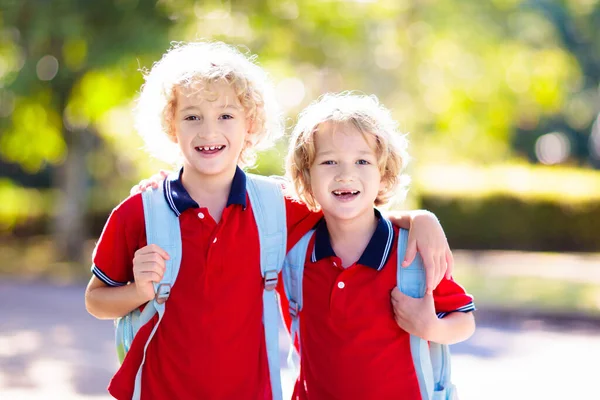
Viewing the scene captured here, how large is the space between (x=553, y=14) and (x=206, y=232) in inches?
1227

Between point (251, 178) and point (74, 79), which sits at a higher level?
point (74, 79)

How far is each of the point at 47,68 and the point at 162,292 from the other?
9310 millimetres

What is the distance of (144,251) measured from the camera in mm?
2455

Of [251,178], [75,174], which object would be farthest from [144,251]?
[75,174]

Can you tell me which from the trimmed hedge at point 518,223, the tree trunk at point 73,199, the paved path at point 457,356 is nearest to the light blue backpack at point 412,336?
the paved path at point 457,356

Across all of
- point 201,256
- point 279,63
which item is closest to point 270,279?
point 201,256

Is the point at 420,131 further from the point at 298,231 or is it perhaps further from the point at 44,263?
the point at 298,231

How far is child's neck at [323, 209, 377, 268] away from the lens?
104 inches

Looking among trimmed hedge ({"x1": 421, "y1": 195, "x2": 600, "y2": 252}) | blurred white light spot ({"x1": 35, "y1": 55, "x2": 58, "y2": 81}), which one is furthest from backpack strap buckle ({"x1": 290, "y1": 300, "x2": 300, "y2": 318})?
trimmed hedge ({"x1": 421, "y1": 195, "x2": 600, "y2": 252})

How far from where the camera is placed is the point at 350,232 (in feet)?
8.75

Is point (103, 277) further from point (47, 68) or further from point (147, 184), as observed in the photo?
point (47, 68)

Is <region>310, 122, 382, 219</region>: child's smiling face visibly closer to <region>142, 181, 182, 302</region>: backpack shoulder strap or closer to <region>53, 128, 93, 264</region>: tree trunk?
<region>142, 181, 182, 302</region>: backpack shoulder strap

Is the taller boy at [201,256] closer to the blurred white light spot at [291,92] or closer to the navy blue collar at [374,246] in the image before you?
the navy blue collar at [374,246]

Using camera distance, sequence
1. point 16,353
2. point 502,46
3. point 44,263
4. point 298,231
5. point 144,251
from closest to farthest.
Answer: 1. point 144,251
2. point 298,231
3. point 16,353
4. point 44,263
5. point 502,46
